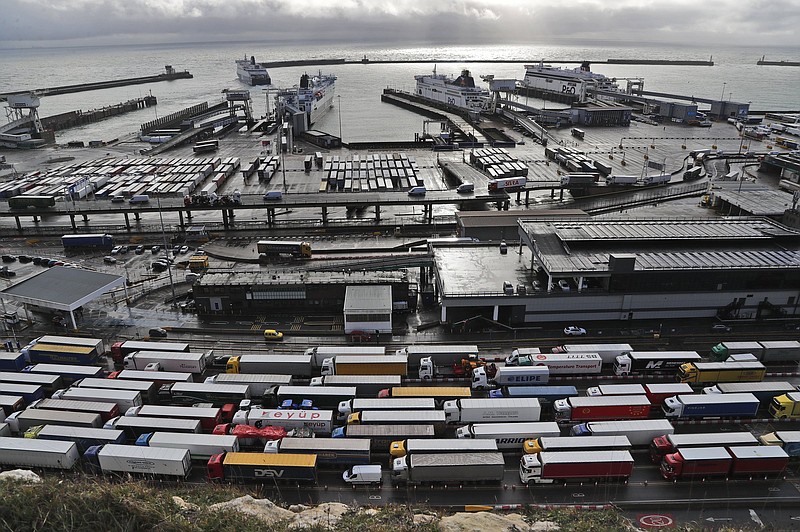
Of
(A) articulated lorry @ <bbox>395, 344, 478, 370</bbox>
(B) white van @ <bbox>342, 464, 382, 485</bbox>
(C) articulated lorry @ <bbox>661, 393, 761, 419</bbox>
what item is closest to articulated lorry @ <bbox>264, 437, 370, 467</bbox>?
(B) white van @ <bbox>342, 464, 382, 485</bbox>

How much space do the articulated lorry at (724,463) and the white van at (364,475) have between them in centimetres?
1489

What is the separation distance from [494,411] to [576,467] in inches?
215

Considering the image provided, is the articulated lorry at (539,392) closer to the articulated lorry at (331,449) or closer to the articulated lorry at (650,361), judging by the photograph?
the articulated lorry at (650,361)

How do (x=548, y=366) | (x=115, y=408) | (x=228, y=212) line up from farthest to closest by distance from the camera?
(x=228, y=212)
(x=548, y=366)
(x=115, y=408)

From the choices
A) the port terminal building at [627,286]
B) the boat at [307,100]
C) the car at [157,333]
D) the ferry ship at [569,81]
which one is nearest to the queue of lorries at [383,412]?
the car at [157,333]

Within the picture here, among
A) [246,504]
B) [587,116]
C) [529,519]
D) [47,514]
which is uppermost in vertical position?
[587,116]

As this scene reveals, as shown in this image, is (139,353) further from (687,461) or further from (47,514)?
(687,461)

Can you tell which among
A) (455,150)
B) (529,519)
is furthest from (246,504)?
(455,150)

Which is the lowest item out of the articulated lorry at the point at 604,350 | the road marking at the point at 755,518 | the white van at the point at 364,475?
the road marking at the point at 755,518

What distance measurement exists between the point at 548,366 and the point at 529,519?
505 inches

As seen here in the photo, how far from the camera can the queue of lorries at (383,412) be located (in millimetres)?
25594

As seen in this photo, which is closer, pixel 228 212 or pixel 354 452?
pixel 354 452

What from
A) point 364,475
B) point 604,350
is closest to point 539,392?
point 604,350

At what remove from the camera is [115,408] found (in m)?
30.5
